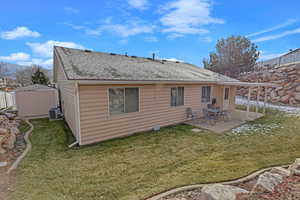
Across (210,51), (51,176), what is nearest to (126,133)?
(51,176)

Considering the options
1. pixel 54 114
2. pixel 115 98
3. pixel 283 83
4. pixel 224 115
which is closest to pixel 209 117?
pixel 224 115

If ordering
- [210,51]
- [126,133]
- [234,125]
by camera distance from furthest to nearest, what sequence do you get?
[210,51]
[234,125]
[126,133]

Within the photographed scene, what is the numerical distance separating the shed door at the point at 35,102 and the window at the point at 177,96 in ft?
27.4

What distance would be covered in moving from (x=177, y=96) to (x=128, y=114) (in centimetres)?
317

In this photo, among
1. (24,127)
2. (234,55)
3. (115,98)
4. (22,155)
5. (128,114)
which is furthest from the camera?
(234,55)

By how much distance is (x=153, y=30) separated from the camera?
49.0ft

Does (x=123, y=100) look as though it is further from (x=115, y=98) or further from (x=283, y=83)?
(x=283, y=83)

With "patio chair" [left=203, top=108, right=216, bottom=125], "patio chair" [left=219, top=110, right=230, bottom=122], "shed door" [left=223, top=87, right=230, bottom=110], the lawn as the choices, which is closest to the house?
the lawn

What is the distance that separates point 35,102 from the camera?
9992mm

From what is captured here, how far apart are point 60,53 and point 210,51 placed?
2241 cm

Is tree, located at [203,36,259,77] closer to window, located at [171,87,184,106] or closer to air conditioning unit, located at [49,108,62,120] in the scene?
window, located at [171,87,184,106]

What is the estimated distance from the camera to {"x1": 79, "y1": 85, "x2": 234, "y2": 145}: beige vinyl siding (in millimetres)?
5465

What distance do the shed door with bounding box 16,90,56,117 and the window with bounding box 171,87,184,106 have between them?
834cm

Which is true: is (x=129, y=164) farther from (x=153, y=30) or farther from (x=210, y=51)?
→ (x=210, y=51)
